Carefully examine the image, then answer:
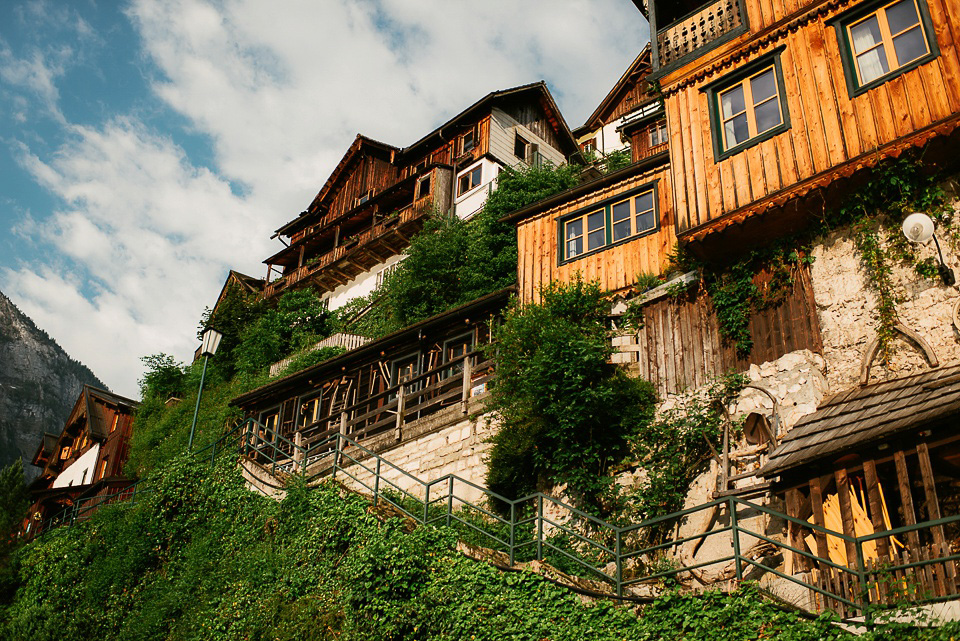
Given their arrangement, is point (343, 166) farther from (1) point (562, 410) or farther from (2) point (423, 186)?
(1) point (562, 410)

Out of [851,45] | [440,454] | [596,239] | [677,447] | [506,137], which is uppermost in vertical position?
[506,137]

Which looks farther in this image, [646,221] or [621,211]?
[621,211]

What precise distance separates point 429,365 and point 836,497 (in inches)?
495

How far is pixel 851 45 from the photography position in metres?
13.9

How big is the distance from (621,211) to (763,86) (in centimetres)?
380

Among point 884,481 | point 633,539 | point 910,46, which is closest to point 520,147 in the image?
point 910,46

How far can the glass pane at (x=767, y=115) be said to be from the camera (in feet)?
47.8

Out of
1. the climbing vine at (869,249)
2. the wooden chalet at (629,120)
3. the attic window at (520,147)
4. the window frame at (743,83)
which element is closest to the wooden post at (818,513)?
the climbing vine at (869,249)

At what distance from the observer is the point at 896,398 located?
→ 35.2 ft

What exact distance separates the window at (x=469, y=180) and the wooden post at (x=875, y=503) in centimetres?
2682

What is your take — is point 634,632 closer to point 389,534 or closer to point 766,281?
point 389,534

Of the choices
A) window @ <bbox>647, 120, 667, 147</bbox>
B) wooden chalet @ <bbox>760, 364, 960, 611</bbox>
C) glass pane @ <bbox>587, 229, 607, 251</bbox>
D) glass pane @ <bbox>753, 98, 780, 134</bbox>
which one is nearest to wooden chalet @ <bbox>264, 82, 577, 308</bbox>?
window @ <bbox>647, 120, 667, 147</bbox>

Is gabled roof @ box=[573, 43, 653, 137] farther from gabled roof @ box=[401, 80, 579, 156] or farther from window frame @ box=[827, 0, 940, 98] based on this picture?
window frame @ box=[827, 0, 940, 98]

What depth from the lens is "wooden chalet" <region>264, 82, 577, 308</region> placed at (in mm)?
35406
